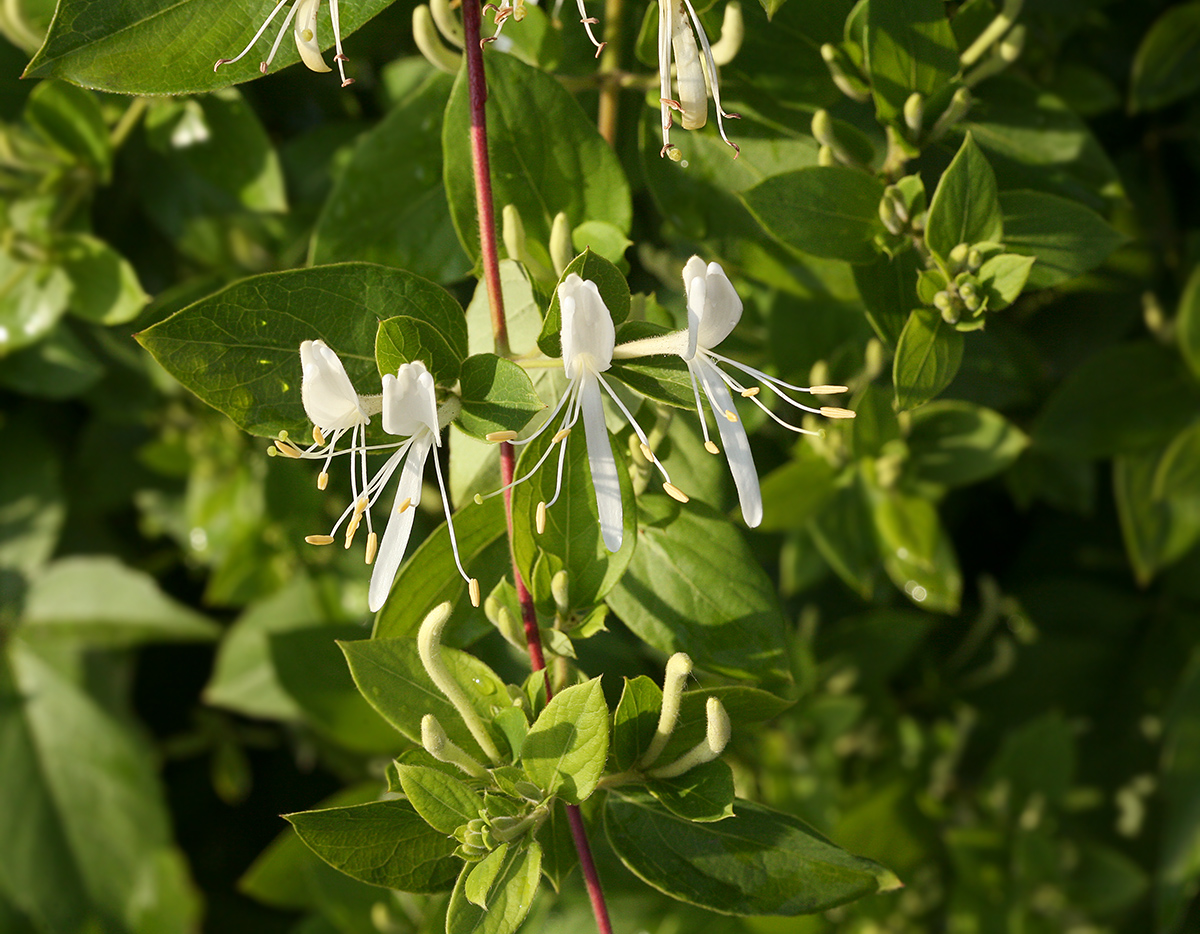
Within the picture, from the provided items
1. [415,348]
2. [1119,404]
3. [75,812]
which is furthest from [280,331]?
Result: [75,812]

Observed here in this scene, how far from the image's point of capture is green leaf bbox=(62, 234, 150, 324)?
0.91 metres

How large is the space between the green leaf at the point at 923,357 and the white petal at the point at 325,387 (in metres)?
0.33

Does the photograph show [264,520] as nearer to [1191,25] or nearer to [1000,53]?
[1000,53]

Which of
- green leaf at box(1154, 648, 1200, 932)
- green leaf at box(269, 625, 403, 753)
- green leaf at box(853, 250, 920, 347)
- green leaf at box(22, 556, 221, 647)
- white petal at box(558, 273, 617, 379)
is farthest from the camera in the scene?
green leaf at box(22, 556, 221, 647)

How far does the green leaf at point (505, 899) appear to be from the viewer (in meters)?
0.55

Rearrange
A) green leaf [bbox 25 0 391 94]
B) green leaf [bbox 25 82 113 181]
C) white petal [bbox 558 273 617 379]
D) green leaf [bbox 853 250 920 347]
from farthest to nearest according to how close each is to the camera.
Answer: green leaf [bbox 25 82 113 181]
green leaf [bbox 853 250 920 347]
green leaf [bbox 25 0 391 94]
white petal [bbox 558 273 617 379]

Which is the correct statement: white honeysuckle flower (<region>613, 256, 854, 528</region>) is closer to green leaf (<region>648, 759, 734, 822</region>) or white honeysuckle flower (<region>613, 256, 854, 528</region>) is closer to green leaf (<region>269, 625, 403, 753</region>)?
green leaf (<region>648, 759, 734, 822</region>)

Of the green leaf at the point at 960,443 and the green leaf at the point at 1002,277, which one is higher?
the green leaf at the point at 1002,277

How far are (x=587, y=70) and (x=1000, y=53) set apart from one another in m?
0.32

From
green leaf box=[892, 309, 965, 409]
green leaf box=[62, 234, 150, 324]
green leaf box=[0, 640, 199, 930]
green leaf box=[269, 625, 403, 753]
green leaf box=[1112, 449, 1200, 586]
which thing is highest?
green leaf box=[62, 234, 150, 324]

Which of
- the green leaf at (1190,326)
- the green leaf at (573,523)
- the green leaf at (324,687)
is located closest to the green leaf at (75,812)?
the green leaf at (324,687)

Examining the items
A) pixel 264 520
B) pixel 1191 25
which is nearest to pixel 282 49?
pixel 264 520

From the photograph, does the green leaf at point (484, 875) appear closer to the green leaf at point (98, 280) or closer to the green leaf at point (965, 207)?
the green leaf at point (965, 207)

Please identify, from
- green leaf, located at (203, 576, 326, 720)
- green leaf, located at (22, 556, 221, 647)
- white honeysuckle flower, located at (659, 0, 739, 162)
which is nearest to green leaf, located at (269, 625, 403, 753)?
green leaf, located at (203, 576, 326, 720)
